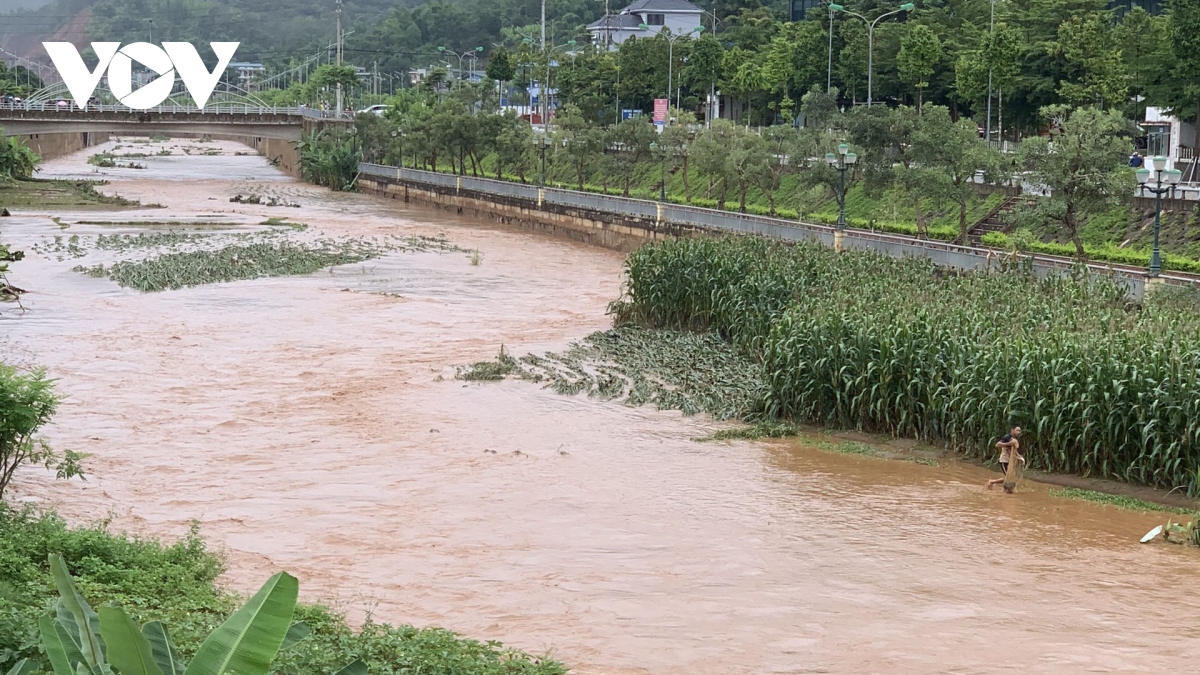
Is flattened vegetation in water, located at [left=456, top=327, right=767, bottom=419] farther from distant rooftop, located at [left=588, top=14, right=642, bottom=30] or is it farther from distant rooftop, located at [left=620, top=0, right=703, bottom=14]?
distant rooftop, located at [left=588, top=14, right=642, bottom=30]

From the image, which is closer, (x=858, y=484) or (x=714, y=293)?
(x=858, y=484)

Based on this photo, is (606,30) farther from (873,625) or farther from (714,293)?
(873,625)

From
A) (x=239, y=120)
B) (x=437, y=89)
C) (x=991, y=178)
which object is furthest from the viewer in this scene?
(x=437, y=89)

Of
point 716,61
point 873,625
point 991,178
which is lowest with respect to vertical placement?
point 873,625

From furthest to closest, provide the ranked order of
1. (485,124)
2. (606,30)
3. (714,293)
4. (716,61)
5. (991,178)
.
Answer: (606,30) < (716,61) < (485,124) < (991,178) < (714,293)

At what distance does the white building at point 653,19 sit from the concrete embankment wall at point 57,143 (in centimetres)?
5086

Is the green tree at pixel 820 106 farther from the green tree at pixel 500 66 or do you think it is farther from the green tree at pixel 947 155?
the green tree at pixel 500 66

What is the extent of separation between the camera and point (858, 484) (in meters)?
20.4

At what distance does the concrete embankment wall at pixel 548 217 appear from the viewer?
5309 centimetres

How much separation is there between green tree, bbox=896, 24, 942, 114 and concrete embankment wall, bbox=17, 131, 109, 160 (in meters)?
62.4

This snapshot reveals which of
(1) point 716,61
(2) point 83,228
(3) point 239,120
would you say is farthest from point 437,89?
(2) point 83,228

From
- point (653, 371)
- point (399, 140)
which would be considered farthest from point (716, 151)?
A: point (399, 140)

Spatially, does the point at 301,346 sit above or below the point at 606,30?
below

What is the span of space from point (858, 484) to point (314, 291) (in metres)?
25.0
